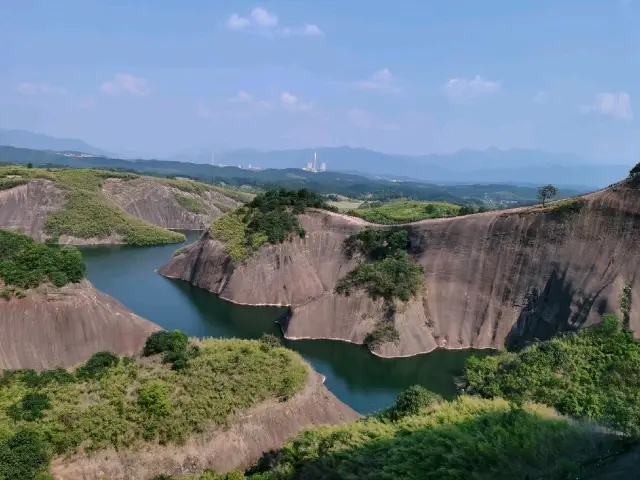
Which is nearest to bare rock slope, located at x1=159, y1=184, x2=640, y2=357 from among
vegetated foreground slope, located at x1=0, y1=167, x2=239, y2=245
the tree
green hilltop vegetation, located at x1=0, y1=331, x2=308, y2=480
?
the tree

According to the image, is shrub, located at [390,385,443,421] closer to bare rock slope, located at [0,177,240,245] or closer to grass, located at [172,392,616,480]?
grass, located at [172,392,616,480]

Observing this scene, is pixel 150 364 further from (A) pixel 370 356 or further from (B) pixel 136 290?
(B) pixel 136 290

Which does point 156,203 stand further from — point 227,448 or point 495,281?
Result: point 227,448

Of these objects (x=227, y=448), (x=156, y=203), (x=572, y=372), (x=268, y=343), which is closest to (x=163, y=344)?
(x=268, y=343)

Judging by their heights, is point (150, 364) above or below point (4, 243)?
below

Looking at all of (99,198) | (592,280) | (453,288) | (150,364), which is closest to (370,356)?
(453,288)
